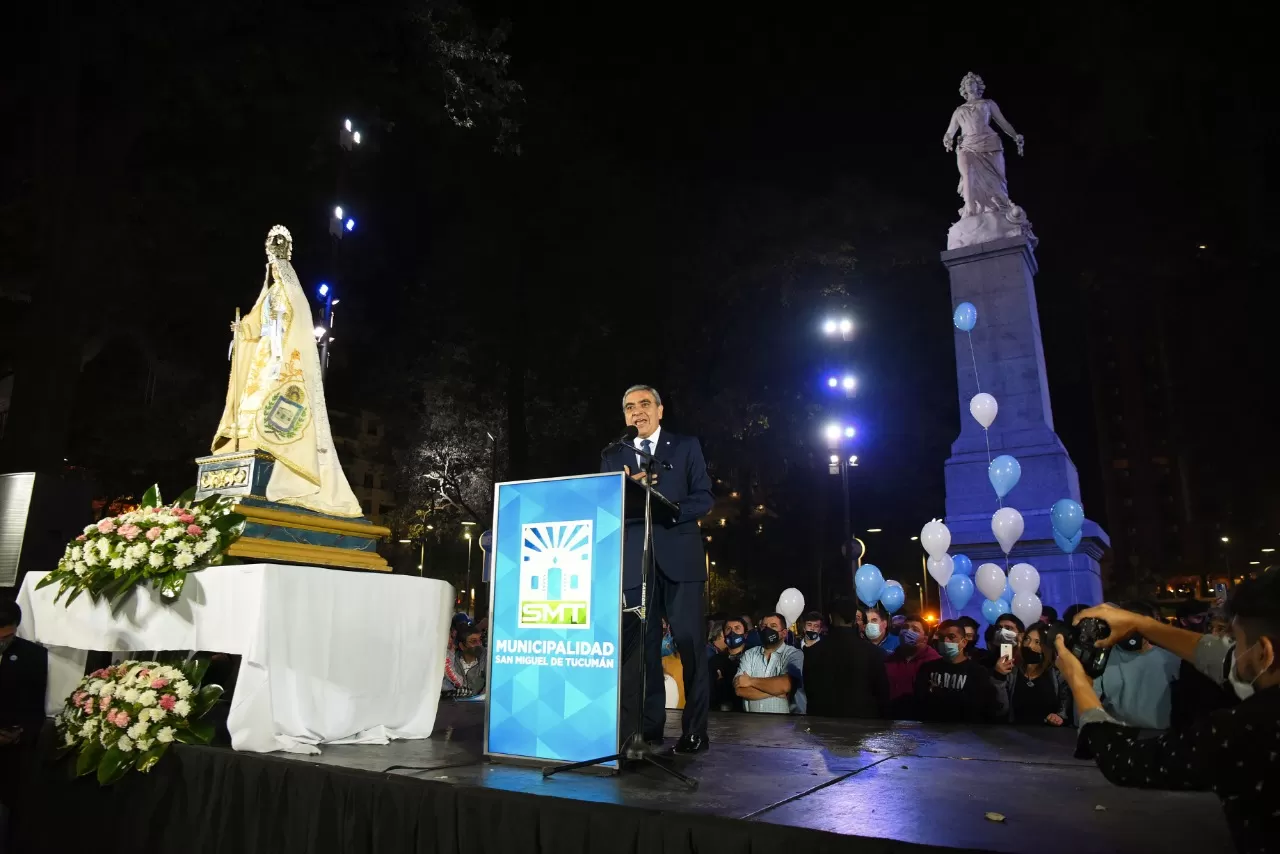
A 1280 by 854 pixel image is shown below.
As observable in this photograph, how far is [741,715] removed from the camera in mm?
6398

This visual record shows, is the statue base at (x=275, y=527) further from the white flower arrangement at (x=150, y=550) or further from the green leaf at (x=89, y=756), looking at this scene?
the green leaf at (x=89, y=756)

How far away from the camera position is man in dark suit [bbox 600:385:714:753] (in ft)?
13.9

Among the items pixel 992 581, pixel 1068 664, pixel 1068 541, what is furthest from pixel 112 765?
pixel 1068 541

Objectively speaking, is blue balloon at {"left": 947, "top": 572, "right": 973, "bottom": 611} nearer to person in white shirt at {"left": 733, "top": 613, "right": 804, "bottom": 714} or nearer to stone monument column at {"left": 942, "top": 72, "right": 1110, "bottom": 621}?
stone monument column at {"left": 942, "top": 72, "right": 1110, "bottom": 621}

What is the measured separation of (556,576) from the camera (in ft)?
13.1

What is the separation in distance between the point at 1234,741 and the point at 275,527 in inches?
186

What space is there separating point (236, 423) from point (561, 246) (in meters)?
Answer: 13.3

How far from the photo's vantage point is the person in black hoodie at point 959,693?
6.51 meters

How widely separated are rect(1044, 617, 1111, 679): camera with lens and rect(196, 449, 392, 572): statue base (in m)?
4.02

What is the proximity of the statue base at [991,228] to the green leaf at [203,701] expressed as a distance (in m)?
15.9

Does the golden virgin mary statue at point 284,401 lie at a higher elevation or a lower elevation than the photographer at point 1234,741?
higher

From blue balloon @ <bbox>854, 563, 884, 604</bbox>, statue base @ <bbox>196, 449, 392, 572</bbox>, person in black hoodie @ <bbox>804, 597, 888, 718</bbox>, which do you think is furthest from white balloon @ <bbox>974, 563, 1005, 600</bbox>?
statue base @ <bbox>196, 449, 392, 572</bbox>

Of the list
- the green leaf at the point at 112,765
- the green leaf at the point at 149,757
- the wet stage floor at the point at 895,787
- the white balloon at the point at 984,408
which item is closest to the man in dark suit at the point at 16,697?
the green leaf at the point at 112,765

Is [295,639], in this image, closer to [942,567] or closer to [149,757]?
[149,757]
